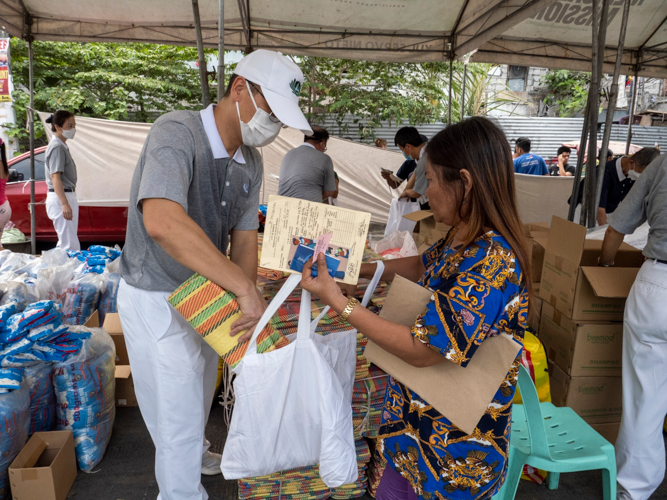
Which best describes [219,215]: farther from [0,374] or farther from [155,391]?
[0,374]

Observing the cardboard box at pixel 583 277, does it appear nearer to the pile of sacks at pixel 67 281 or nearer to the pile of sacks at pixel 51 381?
the pile of sacks at pixel 51 381

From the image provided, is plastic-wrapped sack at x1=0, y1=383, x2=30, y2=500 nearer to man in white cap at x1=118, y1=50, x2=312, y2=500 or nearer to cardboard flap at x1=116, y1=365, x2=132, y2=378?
man in white cap at x1=118, y1=50, x2=312, y2=500

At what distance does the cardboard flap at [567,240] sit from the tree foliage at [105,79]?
1027 centimetres

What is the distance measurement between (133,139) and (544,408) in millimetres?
6568

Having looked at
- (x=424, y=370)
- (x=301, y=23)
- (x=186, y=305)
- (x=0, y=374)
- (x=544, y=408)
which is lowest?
(x=544, y=408)

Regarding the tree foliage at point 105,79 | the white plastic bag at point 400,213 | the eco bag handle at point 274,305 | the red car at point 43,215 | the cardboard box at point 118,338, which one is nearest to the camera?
the eco bag handle at point 274,305

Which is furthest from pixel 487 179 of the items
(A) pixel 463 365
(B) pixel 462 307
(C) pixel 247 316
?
(C) pixel 247 316

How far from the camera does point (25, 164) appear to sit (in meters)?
6.86

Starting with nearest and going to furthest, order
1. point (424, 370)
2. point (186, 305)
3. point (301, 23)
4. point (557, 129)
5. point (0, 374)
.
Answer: point (424, 370), point (186, 305), point (0, 374), point (301, 23), point (557, 129)

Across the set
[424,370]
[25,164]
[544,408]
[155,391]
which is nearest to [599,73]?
[544,408]

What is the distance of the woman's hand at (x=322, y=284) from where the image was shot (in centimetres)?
117

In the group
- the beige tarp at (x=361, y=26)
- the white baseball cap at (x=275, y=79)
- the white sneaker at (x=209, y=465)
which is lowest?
the white sneaker at (x=209, y=465)

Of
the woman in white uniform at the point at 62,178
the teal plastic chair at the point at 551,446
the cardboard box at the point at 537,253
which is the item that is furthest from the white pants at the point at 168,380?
the woman in white uniform at the point at 62,178

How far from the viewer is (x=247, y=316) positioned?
4.51ft
